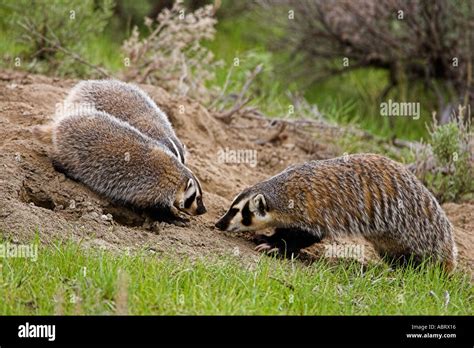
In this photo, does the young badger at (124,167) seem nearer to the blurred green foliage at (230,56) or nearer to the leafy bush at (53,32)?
the blurred green foliage at (230,56)

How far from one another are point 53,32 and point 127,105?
2.29 meters

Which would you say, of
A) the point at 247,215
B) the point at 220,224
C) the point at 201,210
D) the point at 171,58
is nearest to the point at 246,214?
the point at 247,215

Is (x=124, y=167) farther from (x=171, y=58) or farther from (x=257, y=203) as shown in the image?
(x=171, y=58)

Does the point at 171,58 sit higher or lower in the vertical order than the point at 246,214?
higher

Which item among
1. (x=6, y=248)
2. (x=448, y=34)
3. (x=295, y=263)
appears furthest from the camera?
(x=448, y=34)

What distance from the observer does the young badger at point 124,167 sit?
4.93 meters

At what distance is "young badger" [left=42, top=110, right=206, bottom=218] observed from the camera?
16.2 feet

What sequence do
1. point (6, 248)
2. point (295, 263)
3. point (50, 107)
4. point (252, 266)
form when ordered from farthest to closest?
point (50, 107), point (295, 263), point (252, 266), point (6, 248)

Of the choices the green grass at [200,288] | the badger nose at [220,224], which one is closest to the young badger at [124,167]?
the badger nose at [220,224]

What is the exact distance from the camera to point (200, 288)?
13.3 feet
